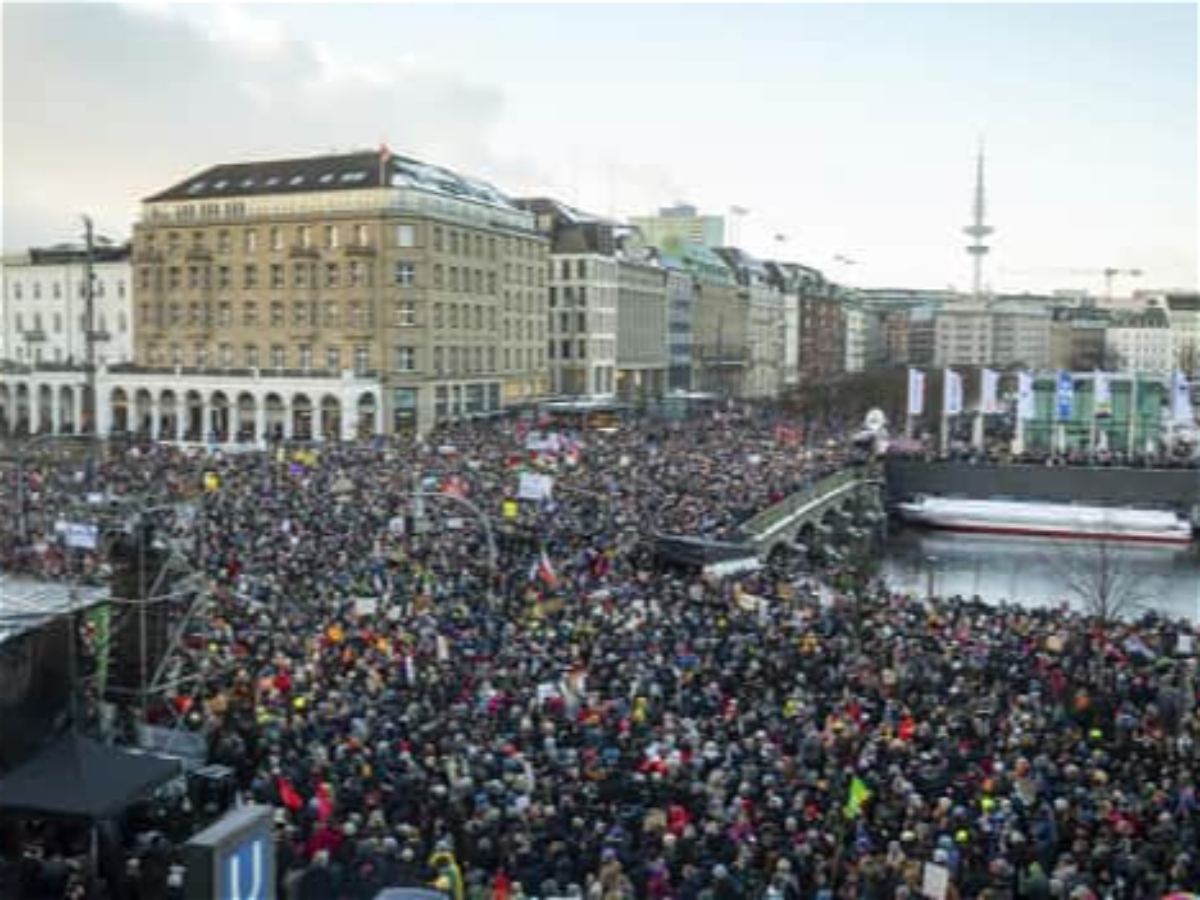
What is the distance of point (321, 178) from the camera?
79.5m

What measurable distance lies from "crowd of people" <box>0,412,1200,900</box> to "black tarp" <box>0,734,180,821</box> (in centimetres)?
95

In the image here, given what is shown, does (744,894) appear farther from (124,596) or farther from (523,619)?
(523,619)

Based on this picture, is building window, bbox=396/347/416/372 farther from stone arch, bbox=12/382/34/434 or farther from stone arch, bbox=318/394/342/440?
stone arch, bbox=12/382/34/434

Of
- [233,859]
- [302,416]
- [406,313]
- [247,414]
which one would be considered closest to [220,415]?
[247,414]

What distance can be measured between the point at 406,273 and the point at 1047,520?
37.9 m

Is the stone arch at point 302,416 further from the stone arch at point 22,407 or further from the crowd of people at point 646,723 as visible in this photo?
the crowd of people at point 646,723

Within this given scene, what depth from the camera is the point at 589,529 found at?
121ft

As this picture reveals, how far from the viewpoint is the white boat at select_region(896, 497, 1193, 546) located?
67750mm

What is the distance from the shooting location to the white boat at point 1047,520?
67.8 m

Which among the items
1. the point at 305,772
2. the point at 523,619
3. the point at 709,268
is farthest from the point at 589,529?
the point at 709,268

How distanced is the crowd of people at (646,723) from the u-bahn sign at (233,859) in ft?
25.3

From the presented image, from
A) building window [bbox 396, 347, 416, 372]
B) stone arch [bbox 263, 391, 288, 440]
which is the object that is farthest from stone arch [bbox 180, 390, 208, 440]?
building window [bbox 396, 347, 416, 372]

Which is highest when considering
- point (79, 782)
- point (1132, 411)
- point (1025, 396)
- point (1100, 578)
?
point (1025, 396)

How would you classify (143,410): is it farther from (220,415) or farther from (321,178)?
(321,178)
